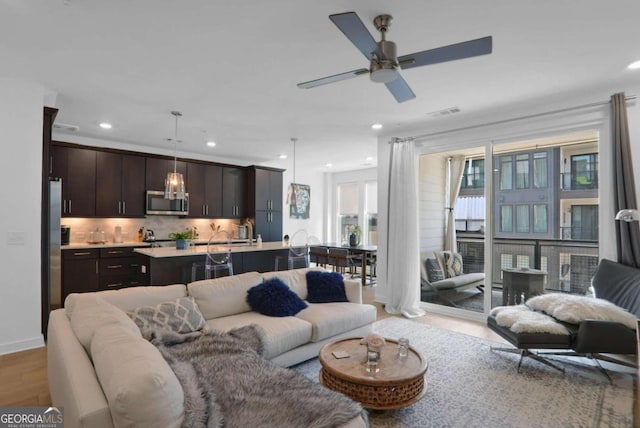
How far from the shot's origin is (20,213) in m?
3.40

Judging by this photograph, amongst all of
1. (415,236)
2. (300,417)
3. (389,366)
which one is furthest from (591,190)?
(300,417)

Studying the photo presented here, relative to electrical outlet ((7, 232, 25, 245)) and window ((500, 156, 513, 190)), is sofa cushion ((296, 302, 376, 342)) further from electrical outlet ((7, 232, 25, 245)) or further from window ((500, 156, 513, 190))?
electrical outlet ((7, 232, 25, 245))

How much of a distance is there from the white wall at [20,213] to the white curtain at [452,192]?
16.6ft

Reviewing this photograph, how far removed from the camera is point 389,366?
236 cm

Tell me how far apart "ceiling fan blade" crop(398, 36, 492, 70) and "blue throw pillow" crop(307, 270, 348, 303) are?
2357 mm

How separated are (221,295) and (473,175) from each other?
3706 mm

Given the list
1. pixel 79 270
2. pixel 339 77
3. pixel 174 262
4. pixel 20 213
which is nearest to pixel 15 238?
pixel 20 213

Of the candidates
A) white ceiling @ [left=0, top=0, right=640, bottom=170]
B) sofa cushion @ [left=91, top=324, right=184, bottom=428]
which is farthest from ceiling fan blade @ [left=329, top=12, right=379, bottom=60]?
sofa cushion @ [left=91, top=324, right=184, bottom=428]

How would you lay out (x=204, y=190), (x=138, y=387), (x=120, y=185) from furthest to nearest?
1. (x=204, y=190)
2. (x=120, y=185)
3. (x=138, y=387)

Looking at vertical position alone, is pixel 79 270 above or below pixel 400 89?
below

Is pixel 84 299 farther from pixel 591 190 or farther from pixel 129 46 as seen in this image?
pixel 591 190

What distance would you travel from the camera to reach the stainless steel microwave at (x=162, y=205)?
6.21 metres

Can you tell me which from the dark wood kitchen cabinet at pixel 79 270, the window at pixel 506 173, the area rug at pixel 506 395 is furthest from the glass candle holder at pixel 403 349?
the dark wood kitchen cabinet at pixel 79 270

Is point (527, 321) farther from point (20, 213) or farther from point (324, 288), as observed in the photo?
point (20, 213)
